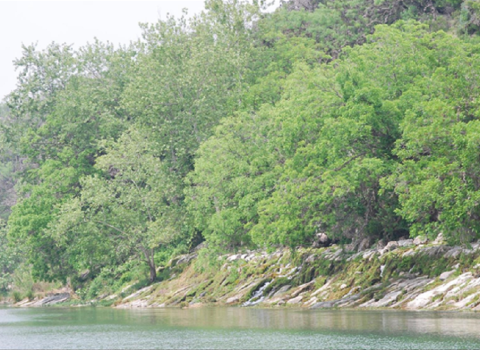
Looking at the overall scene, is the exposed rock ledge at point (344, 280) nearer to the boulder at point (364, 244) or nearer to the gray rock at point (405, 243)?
the gray rock at point (405, 243)

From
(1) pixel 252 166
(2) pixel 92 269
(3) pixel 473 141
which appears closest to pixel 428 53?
(3) pixel 473 141

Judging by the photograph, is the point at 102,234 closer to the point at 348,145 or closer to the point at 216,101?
the point at 216,101

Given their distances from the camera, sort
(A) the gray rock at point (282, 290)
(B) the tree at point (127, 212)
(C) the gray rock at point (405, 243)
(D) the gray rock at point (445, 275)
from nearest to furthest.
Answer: (D) the gray rock at point (445, 275) → (C) the gray rock at point (405, 243) → (A) the gray rock at point (282, 290) → (B) the tree at point (127, 212)

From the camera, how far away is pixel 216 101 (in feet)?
217

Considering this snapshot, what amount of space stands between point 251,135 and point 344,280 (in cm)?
1552

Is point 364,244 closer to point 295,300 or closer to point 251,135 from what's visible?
point 295,300

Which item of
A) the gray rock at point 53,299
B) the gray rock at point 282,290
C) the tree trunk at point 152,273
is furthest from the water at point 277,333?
the gray rock at point 53,299

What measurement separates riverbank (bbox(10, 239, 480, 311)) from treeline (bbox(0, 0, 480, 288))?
1618 millimetres

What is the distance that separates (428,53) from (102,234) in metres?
32.6

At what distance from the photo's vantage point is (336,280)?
41.8 meters

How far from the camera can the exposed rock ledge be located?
112 ft

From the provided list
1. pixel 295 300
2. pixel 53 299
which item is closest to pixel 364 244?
pixel 295 300

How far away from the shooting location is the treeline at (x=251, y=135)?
3728 centimetres

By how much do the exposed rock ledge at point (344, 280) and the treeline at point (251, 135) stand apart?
162 centimetres
